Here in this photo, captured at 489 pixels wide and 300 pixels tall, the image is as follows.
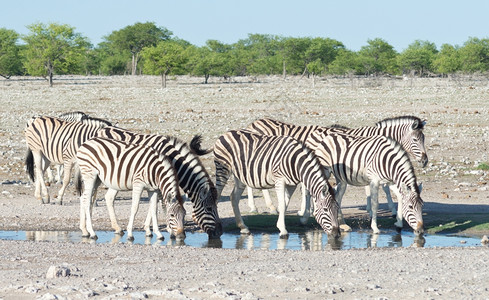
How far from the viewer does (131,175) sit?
11.1 meters

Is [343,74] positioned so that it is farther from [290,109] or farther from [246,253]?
[246,253]

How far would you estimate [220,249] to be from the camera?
10.2 metres

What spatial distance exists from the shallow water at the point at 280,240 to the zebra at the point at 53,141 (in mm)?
2918

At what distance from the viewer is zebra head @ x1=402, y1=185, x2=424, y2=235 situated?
37.4 feet

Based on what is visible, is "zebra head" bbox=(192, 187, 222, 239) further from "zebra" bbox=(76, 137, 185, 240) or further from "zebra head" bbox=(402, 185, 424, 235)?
"zebra head" bbox=(402, 185, 424, 235)

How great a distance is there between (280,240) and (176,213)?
165 centimetres

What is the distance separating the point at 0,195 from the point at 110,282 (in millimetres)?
9409

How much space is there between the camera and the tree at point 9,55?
70438 millimetres

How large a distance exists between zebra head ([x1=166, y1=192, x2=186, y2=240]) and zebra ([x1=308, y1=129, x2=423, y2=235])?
9.18ft

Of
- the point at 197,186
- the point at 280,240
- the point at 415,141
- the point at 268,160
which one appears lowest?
the point at 280,240

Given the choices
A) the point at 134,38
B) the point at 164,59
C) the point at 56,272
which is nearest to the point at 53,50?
the point at 164,59

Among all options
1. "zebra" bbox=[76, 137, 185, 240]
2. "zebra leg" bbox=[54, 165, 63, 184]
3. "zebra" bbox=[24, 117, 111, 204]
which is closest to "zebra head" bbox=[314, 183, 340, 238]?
"zebra" bbox=[76, 137, 185, 240]

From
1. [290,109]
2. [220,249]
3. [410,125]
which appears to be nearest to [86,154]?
[220,249]

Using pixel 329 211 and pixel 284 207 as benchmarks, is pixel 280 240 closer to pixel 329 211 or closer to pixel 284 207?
pixel 284 207
